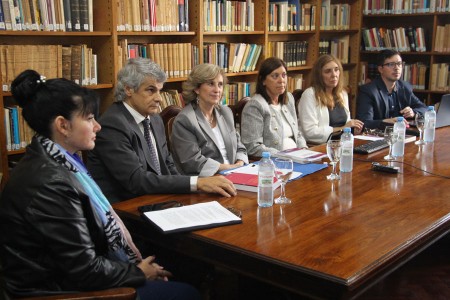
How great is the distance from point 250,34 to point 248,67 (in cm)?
32

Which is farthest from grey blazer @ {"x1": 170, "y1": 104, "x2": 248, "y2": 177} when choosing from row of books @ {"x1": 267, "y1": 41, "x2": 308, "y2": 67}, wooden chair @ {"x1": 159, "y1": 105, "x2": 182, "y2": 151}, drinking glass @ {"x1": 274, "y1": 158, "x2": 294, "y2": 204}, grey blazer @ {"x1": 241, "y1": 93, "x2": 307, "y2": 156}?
row of books @ {"x1": 267, "y1": 41, "x2": 308, "y2": 67}

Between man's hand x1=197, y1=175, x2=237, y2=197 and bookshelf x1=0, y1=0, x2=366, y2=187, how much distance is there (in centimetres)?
148

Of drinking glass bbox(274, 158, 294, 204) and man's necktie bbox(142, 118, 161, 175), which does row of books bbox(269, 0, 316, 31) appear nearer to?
man's necktie bbox(142, 118, 161, 175)

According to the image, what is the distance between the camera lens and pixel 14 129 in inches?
122

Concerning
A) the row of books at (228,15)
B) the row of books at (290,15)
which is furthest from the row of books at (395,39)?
the row of books at (228,15)

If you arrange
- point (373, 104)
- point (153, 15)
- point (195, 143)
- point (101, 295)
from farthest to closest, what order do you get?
point (373, 104)
point (153, 15)
point (195, 143)
point (101, 295)

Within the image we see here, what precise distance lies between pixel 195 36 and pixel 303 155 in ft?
5.82

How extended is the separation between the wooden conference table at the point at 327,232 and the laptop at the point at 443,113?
1.59 meters

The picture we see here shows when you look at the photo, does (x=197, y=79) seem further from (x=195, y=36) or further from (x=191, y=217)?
(x=191, y=217)

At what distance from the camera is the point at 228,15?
446 centimetres

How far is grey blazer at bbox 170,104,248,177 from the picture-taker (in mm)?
2939

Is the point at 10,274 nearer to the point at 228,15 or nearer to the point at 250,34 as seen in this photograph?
the point at 228,15

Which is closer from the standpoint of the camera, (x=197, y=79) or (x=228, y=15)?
(x=197, y=79)

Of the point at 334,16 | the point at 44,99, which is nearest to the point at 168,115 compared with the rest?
the point at 44,99
